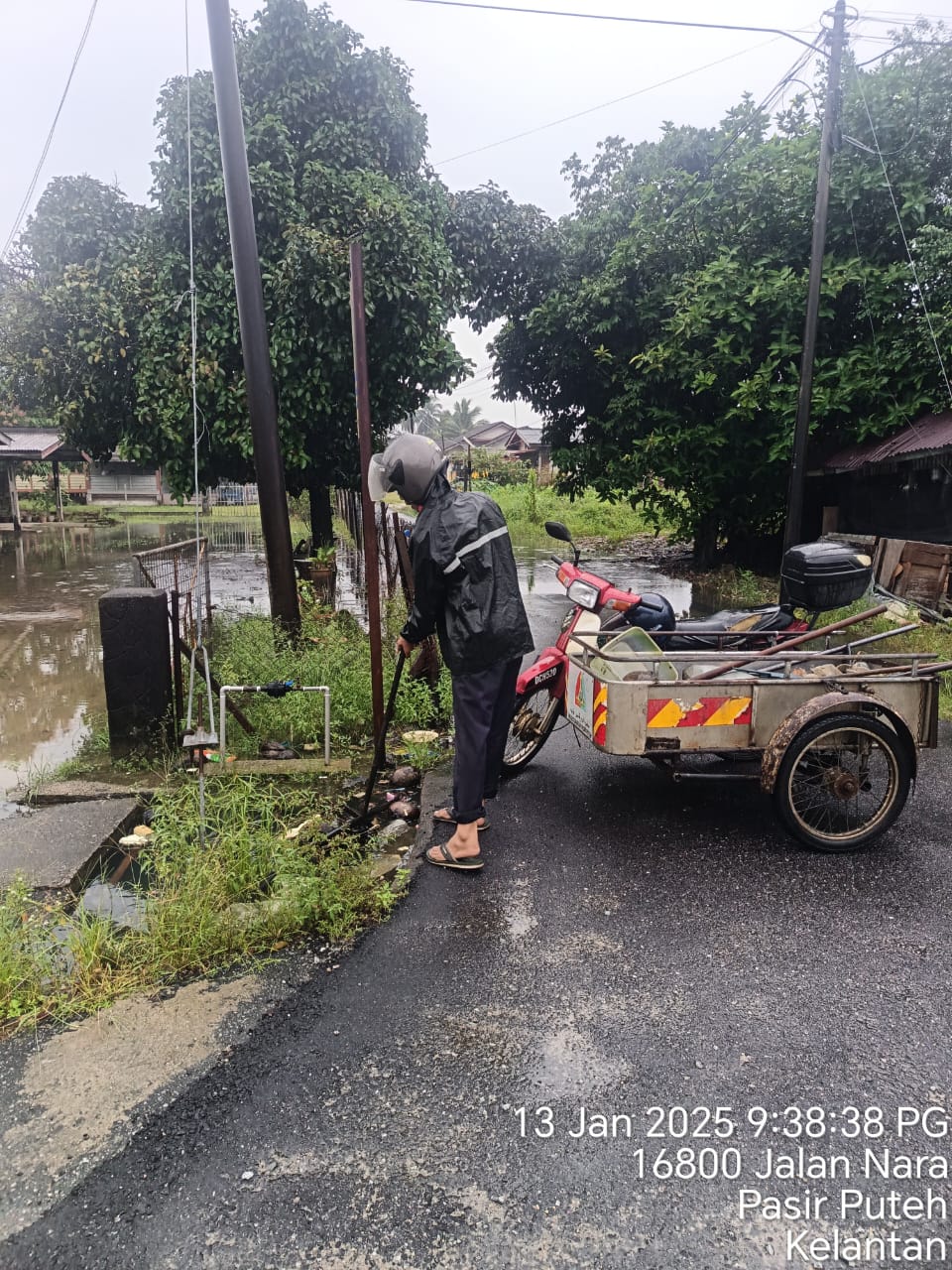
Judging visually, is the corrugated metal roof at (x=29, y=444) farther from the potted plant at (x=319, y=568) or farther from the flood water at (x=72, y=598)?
the potted plant at (x=319, y=568)

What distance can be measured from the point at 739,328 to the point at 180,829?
448 inches

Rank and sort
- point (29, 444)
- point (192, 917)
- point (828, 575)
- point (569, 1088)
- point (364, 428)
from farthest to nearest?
point (29, 444) < point (828, 575) < point (364, 428) < point (192, 917) < point (569, 1088)

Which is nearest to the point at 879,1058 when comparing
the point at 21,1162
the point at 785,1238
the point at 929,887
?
the point at 785,1238

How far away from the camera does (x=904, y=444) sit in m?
10.5

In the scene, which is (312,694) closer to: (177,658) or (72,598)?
(177,658)

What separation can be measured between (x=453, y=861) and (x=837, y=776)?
1.91 meters

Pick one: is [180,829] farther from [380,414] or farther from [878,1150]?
[380,414]

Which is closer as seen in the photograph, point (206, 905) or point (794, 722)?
point (206, 905)

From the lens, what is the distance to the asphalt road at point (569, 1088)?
6.24 feet

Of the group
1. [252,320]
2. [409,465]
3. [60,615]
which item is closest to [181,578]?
[60,615]

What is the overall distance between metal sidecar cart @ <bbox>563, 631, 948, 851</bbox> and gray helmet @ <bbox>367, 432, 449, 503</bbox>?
1185mm

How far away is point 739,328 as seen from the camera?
12078 mm

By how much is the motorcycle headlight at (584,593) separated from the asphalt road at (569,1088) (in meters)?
1.58

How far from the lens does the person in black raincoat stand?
11.7ft
